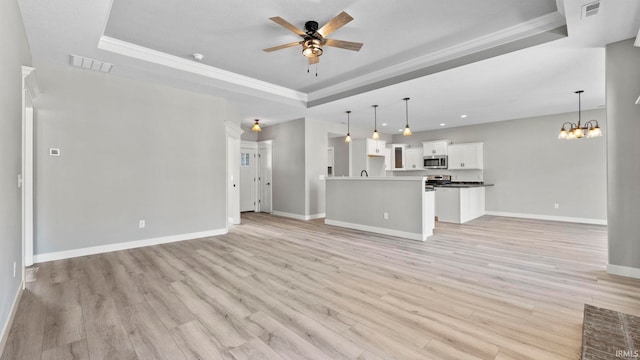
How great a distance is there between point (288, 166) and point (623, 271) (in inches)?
253

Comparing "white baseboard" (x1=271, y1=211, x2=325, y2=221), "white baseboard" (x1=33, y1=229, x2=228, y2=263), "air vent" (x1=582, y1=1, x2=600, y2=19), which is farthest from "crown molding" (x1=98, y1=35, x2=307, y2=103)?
"air vent" (x1=582, y1=1, x2=600, y2=19)

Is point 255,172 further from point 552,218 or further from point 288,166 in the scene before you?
point 552,218

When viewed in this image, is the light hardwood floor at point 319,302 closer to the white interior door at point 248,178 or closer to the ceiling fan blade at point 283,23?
the ceiling fan blade at point 283,23

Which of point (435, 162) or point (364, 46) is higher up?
point (364, 46)

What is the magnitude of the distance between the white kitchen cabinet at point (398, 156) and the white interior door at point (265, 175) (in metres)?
4.03

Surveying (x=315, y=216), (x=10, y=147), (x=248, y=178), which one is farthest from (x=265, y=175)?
(x=10, y=147)

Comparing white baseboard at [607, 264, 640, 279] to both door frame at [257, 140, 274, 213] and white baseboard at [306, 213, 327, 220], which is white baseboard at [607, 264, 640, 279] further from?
door frame at [257, 140, 274, 213]

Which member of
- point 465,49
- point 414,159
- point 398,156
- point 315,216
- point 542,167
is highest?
point 465,49

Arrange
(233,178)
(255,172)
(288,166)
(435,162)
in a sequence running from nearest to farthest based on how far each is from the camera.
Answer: (233,178)
(288,166)
(435,162)
(255,172)

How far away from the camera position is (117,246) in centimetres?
434

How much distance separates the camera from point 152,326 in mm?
2166

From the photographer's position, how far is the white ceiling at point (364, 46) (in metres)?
2.95

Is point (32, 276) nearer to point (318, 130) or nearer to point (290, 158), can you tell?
point (290, 158)

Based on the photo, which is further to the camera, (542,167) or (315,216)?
(315,216)
